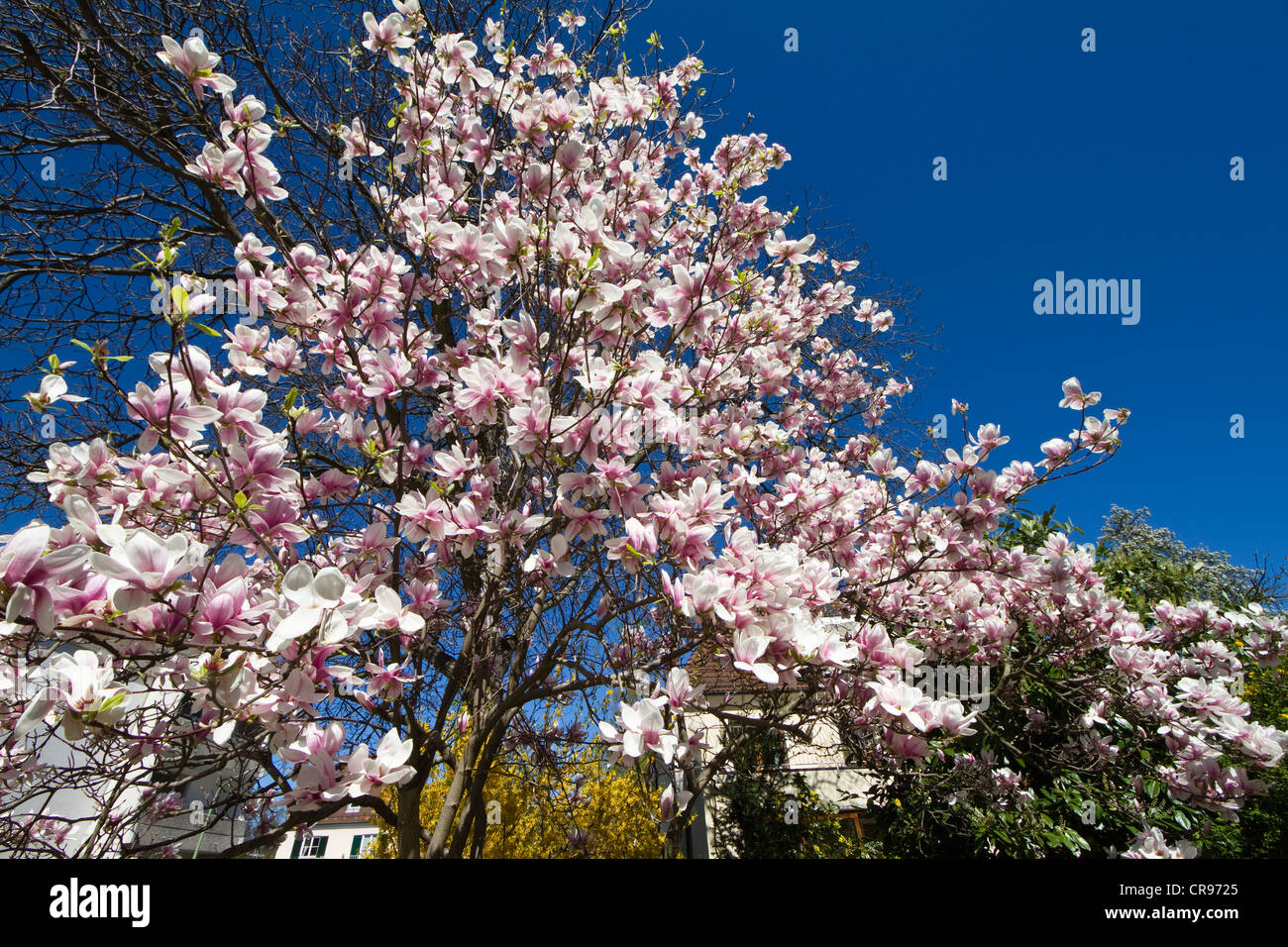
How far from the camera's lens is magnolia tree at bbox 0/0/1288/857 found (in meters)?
1.20

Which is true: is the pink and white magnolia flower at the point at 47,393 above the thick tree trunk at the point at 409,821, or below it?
above

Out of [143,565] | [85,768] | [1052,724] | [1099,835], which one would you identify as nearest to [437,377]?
[143,565]

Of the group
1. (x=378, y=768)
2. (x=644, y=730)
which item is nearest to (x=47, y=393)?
(x=378, y=768)

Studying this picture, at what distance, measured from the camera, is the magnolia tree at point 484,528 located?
3.93 feet

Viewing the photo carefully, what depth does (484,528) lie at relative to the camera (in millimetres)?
1761

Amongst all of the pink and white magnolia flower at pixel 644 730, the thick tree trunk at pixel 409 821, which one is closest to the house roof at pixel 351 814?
the thick tree trunk at pixel 409 821

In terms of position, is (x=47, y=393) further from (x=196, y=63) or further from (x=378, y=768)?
(x=378, y=768)

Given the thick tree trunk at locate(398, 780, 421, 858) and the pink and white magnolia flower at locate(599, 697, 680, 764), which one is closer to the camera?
the pink and white magnolia flower at locate(599, 697, 680, 764)

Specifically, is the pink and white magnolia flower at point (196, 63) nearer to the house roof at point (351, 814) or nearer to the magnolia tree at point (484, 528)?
the magnolia tree at point (484, 528)

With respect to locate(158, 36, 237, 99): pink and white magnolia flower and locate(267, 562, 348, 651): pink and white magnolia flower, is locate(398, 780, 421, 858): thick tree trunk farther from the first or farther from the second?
locate(158, 36, 237, 99): pink and white magnolia flower

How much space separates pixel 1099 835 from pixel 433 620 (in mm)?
4022

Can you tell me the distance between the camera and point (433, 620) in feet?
7.03

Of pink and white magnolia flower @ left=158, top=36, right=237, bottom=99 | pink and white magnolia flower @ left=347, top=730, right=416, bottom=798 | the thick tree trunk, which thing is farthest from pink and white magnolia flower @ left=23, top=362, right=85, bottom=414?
the thick tree trunk
